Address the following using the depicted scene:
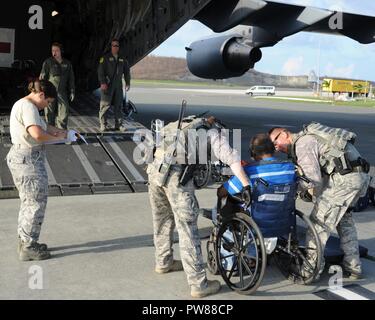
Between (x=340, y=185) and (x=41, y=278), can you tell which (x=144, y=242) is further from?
(x=340, y=185)

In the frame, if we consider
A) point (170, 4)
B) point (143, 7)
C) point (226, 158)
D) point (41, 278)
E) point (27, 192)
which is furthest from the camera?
point (143, 7)

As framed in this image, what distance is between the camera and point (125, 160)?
364 inches

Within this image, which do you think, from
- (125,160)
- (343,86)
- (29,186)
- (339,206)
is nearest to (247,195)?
(339,206)

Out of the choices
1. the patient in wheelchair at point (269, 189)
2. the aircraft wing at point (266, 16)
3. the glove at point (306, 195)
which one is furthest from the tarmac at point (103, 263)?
the aircraft wing at point (266, 16)

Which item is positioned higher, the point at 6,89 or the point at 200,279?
the point at 200,279

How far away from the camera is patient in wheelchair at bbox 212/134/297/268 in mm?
4418

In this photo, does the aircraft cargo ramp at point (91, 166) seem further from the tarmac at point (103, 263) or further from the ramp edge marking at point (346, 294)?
the ramp edge marking at point (346, 294)

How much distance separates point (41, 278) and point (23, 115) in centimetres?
155

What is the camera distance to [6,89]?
47.7ft

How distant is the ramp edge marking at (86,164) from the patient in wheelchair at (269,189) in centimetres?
425

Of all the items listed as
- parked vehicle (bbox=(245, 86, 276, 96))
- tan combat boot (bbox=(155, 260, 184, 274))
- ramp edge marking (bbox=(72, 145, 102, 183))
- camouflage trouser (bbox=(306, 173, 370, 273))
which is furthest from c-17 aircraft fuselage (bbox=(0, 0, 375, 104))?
parked vehicle (bbox=(245, 86, 276, 96))

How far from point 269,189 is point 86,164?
201 inches

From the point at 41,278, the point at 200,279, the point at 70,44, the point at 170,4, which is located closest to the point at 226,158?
the point at 200,279

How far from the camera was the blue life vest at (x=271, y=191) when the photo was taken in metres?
4.42
